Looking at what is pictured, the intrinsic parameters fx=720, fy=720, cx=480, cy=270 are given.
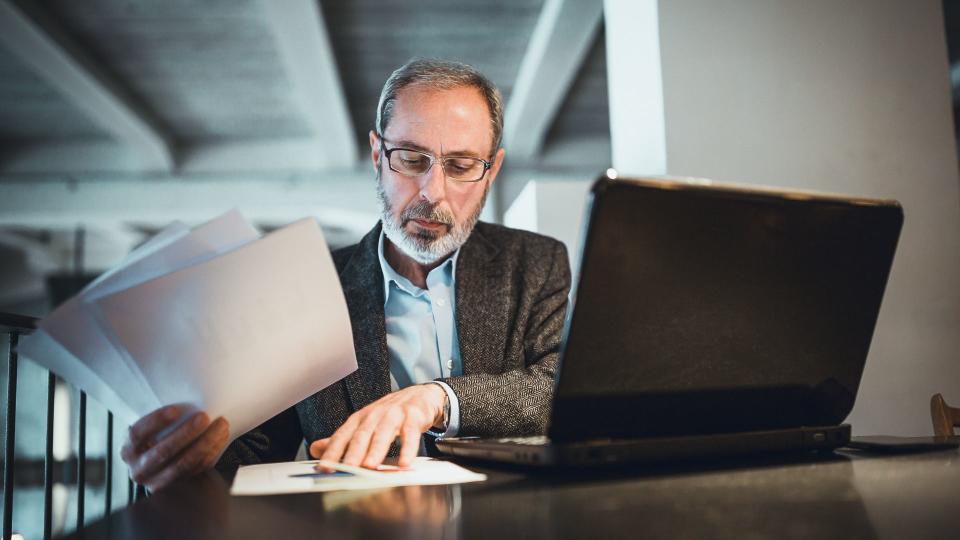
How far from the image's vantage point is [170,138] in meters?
6.09

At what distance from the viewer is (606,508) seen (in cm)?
50

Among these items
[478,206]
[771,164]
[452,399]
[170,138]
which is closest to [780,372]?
[452,399]

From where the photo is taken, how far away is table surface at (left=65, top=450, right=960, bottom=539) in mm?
442

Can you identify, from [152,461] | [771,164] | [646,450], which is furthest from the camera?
[771,164]

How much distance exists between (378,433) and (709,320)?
1.17ft

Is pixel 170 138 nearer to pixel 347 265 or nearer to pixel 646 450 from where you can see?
pixel 347 265

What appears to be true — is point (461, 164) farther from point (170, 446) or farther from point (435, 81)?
point (170, 446)

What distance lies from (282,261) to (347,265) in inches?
29.4

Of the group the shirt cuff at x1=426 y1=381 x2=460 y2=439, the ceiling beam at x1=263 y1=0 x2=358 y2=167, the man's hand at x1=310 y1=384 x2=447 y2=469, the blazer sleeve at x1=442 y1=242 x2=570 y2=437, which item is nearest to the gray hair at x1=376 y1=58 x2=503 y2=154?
the blazer sleeve at x1=442 y1=242 x2=570 y2=437

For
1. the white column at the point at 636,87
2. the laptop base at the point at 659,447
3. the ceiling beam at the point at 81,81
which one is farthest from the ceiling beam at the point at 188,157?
the laptop base at the point at 659,447

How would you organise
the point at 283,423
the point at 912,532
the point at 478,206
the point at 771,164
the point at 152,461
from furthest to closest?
the point at 771,164, the point at 478,206, the point at 283,423, the point at 152,461, the point at 912,532

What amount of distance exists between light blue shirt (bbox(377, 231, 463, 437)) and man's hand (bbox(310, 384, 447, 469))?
50 cm

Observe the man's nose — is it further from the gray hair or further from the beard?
the gray hair

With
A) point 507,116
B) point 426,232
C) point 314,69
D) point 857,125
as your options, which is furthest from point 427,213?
point 507,116
